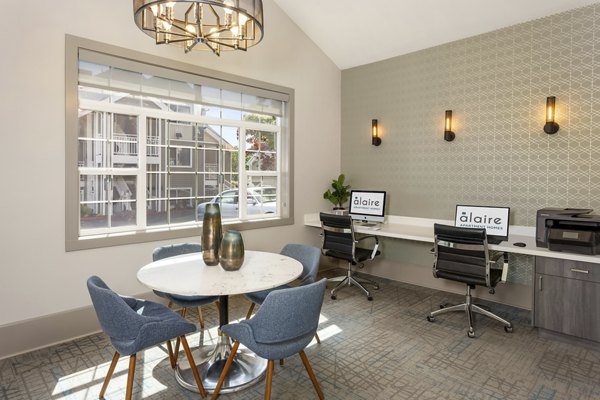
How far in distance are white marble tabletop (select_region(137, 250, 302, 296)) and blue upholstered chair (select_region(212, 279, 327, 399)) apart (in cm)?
19

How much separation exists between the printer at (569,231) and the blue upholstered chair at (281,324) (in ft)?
7.54

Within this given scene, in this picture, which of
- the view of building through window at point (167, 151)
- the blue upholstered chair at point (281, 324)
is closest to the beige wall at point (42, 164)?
the view of building through window at point (167, 151)

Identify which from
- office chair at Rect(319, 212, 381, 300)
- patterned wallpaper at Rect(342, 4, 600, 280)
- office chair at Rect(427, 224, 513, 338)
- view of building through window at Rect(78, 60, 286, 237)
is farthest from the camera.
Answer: office chair at Rect(319, 212, 381, 300)

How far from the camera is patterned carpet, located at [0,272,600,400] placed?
8.16 ft

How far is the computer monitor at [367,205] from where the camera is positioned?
492 cm

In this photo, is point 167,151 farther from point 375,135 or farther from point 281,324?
point 375,135

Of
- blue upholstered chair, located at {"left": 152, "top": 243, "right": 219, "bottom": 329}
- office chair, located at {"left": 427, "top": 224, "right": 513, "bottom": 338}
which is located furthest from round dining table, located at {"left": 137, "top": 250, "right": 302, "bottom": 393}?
office chair, located at {"left": 427, "top": 224, "right": 513, "bottom": 338}

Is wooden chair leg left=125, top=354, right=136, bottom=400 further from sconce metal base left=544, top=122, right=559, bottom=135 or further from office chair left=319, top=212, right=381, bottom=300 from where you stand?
sconce metal base left=544, top=122, right=559, bottom=135

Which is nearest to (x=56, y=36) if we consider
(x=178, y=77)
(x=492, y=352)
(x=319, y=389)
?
(x=178, y=77)

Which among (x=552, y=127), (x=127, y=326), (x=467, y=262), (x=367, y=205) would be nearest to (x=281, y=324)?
(x=127, y=326)

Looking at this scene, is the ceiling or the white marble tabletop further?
the ceiling

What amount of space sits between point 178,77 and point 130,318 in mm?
2657

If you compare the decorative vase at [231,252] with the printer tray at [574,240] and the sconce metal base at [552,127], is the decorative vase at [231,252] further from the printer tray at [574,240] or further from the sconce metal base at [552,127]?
the sconce metal base at [552,127]

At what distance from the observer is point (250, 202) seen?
15.8ft
